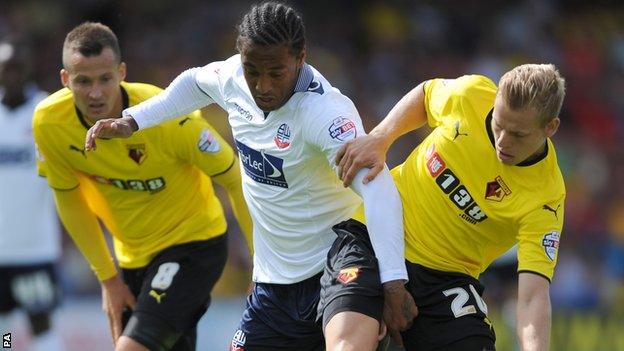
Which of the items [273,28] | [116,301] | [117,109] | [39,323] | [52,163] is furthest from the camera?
[39,323]

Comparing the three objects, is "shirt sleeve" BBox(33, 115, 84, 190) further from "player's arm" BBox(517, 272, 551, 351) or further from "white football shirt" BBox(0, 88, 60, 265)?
"player's arm" BBox(517, 272, 551, 351)

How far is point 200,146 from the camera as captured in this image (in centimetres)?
627

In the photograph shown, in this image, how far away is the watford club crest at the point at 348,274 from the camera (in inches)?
200

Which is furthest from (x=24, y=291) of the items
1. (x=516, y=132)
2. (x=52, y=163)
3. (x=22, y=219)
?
(x=516, y=132)

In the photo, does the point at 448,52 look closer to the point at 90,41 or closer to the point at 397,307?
the point at 90,41

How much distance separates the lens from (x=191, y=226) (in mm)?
6598

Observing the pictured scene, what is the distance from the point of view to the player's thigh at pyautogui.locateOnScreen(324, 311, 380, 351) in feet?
16.1

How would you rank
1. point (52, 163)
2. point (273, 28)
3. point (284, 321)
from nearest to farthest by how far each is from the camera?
point (273, 28) → point (284, 321) → point (52, 163)

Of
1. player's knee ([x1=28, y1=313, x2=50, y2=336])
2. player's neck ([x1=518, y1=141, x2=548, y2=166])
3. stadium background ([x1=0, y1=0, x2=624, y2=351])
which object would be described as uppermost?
player's neck ([x1=518, y1=141, x2=548, y2=166])

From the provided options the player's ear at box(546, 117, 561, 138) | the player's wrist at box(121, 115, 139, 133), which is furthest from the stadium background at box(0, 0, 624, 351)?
the player's ear at box(546, 117, 561, 138)

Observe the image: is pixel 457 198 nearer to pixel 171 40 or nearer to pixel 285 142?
pixel 285 142

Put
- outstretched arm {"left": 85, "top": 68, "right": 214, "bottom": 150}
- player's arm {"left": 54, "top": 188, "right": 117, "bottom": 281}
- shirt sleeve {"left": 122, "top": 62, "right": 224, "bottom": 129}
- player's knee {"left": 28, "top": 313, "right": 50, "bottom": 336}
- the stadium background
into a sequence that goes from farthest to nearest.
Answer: the stadium background → player's knee {"left": 28, "top": 313, "right": 50, "bottom": 336} → player's arm {"left": 54, "top": 188, "right": 117, "bottom": 281} → shirt sleeve {"left": 122, "top": 62, "right": 224, "bottom": 129} → outstretched arm {"left": 85, "top": 68, "right": 214, "bottom": 150}

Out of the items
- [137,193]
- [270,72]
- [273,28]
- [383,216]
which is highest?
[273,28]

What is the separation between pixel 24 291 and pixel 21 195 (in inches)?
27.7
